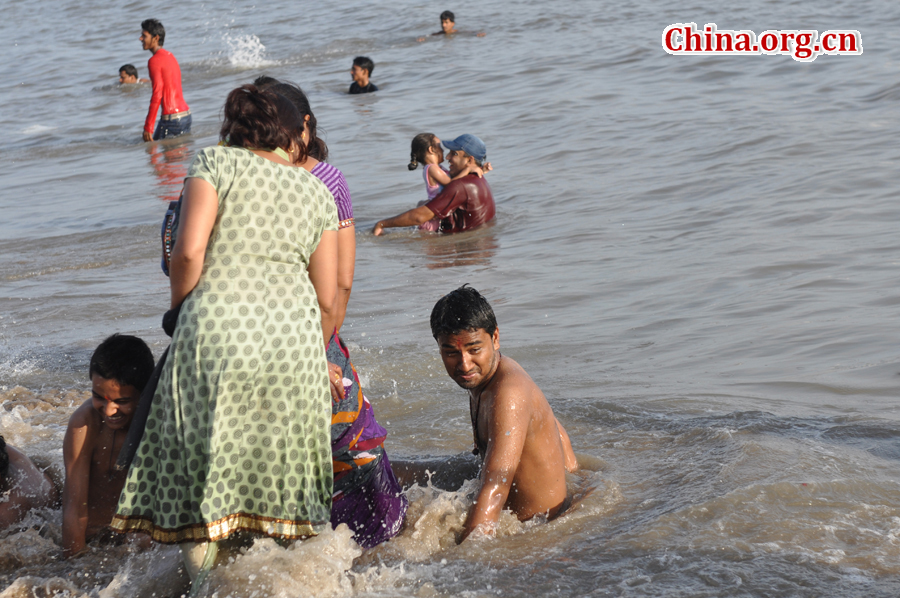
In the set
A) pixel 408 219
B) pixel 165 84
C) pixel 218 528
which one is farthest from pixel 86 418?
pixel 165 84

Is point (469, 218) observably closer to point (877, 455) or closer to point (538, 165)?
point (538, 165)

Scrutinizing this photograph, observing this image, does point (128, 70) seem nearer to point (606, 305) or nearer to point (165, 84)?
point (165, 84)

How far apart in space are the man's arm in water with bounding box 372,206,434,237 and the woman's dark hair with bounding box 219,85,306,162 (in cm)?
589

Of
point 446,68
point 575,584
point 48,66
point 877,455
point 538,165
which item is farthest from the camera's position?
point 48,66

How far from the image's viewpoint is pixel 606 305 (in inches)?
239

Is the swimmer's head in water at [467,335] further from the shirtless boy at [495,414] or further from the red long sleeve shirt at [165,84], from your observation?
the red long sleeve shirt at [165,84]

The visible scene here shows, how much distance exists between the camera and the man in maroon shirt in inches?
330

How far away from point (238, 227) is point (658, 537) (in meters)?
1.79

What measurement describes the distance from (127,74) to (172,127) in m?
6.48

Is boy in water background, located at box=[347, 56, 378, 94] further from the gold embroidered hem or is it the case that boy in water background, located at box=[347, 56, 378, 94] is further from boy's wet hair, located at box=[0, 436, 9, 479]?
the gold embroidered hem

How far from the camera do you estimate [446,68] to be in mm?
17766

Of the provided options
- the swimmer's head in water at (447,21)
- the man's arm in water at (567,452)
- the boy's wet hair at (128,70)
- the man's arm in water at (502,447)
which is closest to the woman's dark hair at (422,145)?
the man's arm in water at (567,452)

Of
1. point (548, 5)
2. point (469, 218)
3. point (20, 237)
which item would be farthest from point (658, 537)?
point (548, 5)

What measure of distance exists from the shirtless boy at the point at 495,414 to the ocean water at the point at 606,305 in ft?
0.45
